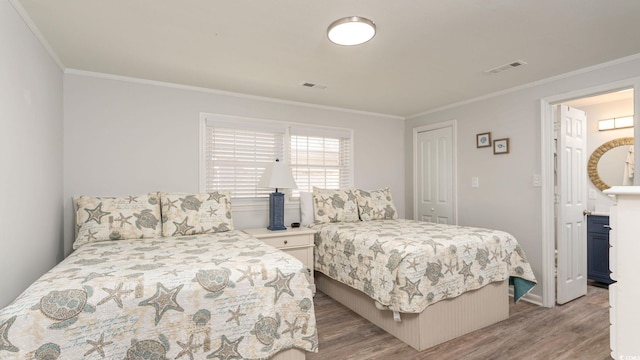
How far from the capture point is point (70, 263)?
188 centimetres

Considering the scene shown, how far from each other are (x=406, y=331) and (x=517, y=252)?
1.27m

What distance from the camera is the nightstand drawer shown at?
10.5ft

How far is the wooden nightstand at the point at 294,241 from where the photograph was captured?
3.19 meters

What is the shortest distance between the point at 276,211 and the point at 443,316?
6.27 feet

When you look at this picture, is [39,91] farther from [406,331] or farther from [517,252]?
[517,252]

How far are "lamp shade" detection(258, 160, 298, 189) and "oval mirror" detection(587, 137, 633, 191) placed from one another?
12.9 feet

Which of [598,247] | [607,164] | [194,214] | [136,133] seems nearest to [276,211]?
[194,214]

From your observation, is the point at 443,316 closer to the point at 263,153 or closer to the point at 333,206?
the point at 333,206

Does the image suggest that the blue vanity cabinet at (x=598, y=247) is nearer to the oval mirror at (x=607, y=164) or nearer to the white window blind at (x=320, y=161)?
the oval mirror at (x=607, y=164)

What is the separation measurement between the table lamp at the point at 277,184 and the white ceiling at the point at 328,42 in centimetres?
88

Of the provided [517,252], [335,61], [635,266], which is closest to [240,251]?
[335,61]

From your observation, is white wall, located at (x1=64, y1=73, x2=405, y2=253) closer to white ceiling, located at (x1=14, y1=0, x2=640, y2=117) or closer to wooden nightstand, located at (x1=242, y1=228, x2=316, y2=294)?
white ceiling, located at (x1=14, y1=0, x2=640, y2=117)

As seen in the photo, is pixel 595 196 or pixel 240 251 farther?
pixel 595 196

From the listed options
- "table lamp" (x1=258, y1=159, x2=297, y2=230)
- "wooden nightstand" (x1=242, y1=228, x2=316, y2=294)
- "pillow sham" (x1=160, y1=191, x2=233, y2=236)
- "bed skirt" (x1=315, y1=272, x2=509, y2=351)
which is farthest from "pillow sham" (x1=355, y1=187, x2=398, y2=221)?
"pillow sham" (x1=160, y1=191, x2=233, y2=236)
